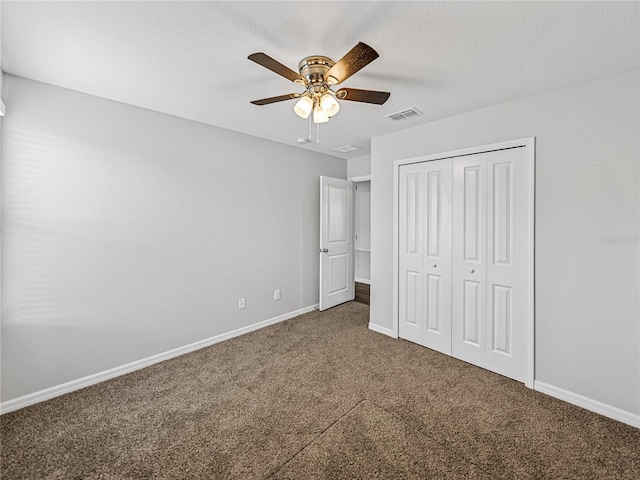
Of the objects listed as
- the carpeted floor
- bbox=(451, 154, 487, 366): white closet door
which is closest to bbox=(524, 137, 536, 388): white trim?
the carpeted floor

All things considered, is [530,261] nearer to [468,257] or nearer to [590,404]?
[468,257]

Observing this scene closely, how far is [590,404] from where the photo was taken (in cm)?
215

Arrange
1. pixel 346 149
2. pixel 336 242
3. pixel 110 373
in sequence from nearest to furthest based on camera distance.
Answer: pixel 110 373 < pixel 346 149 < pixel 336 242

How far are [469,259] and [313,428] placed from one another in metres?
2.06

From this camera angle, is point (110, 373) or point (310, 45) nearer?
point (310, 45)

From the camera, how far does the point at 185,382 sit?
2.54 metres

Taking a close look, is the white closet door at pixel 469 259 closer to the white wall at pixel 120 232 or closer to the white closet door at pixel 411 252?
the white closet door at pixel 411 252

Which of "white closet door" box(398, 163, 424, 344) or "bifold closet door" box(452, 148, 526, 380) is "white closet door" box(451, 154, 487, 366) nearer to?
"bifold closet door" box(452, 148, 526, 380)

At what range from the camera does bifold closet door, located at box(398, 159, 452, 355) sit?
2.99 metres

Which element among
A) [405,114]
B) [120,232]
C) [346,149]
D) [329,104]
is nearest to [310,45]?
[329,104]

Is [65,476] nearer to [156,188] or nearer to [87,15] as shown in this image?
[156,188]

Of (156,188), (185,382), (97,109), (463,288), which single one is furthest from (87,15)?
(463,288)

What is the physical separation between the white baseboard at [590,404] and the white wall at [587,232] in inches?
1.0

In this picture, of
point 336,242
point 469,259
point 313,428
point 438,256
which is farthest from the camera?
point 336,242
